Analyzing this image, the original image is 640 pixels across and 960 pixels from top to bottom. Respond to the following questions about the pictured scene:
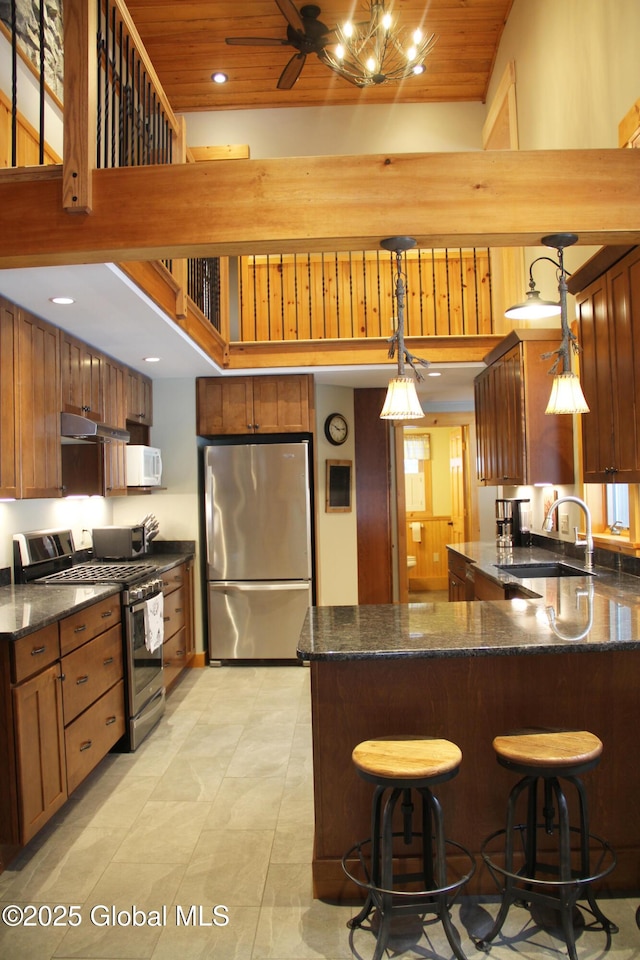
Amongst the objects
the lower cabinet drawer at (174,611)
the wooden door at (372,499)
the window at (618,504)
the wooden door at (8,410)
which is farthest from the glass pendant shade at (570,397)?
the wooden door at (372,499)

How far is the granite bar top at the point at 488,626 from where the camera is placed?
2.05 m

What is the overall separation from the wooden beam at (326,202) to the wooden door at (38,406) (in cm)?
102

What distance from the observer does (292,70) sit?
469 centimetres

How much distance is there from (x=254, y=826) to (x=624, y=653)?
5.63 ft

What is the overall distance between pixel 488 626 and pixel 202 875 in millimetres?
1444

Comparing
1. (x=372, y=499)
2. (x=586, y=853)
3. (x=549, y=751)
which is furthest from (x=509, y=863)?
(x=372, y=499)

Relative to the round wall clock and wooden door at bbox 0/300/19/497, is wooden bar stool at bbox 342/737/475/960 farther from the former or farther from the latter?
the round wall clock

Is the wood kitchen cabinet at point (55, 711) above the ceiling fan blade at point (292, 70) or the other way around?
the other way around

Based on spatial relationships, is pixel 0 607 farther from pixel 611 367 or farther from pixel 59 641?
pixel 611 367

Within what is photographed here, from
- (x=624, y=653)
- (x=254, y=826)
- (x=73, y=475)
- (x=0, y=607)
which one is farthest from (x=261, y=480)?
(x=624, y=653)

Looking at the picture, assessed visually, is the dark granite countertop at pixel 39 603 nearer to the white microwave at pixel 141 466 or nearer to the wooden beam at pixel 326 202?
the white microwave at pixel 141 466

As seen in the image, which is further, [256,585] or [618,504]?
[256,585]

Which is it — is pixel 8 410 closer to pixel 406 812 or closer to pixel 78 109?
pixel 78 109

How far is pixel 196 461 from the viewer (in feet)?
17.9
